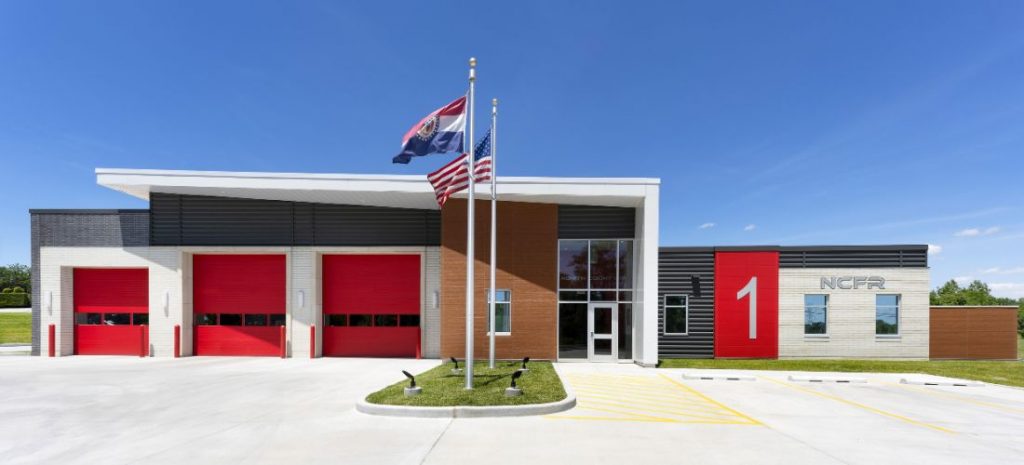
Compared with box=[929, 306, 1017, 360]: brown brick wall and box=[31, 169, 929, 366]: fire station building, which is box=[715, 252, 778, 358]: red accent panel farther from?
box=[929, 306, 1017, 360]: brown brick wall

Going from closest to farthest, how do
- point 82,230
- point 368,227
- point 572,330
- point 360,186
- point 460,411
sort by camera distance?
point 460,411 < point 360,186 < point 572,330 < point 368,227 < point 82,230

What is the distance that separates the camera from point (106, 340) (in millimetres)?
18203

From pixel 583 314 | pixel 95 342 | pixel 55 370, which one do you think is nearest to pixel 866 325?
pixel 583 314

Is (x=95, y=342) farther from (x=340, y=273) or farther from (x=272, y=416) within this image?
(x=272, y=416)

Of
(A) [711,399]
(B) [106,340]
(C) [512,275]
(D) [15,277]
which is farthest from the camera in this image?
(D) [15,277]

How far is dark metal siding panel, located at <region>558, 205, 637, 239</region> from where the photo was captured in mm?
17062

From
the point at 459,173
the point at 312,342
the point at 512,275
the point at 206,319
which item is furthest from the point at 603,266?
the point at 206,319

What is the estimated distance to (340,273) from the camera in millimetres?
18547

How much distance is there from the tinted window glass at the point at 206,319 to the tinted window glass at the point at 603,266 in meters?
15.2

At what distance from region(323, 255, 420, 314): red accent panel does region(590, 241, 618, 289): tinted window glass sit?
22.9 ft

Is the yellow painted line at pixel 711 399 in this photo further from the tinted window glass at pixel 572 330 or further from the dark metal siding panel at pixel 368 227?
the dark metal siding panel at pixel 368 227

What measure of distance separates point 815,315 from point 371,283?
59.3ft

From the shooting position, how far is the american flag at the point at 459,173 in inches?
430

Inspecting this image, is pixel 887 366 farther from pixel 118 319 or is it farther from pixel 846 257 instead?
pixel 118 319
